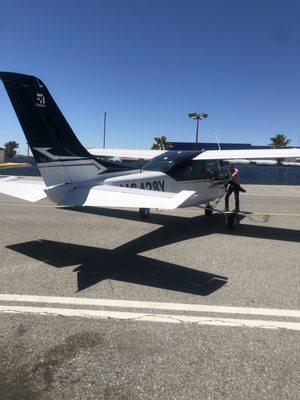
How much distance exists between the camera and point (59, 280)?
6.19 meters

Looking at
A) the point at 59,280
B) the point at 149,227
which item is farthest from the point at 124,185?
the point at 59,280

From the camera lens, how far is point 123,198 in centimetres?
711

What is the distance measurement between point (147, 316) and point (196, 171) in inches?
298

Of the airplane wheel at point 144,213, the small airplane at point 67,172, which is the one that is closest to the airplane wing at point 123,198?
the small airplane at point 67,172

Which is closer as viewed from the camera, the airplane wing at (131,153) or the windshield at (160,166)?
the windshield at (160,166)

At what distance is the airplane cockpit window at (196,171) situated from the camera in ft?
37.6

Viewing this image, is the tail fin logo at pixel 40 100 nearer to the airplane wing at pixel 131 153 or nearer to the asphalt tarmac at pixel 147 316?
the asphalt tarmac at pixel 147 316

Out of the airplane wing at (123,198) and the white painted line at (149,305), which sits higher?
the airplane wing at (123,198)

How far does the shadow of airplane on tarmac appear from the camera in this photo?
624 centimetres

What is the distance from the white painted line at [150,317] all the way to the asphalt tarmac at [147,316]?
0.02 m

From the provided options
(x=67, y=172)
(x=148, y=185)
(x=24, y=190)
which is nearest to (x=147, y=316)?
(x=67, y=172)

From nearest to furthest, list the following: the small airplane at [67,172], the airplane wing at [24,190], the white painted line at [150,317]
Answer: the white painted line at [150,317]
the small airplane at [67,172]
the airplane wing at [24,190]

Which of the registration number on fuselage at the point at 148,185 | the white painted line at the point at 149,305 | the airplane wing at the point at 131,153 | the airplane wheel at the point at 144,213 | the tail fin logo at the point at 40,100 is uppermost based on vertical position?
the tail fin logo at the point at 40,100

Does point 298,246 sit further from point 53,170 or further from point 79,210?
point 79,210
